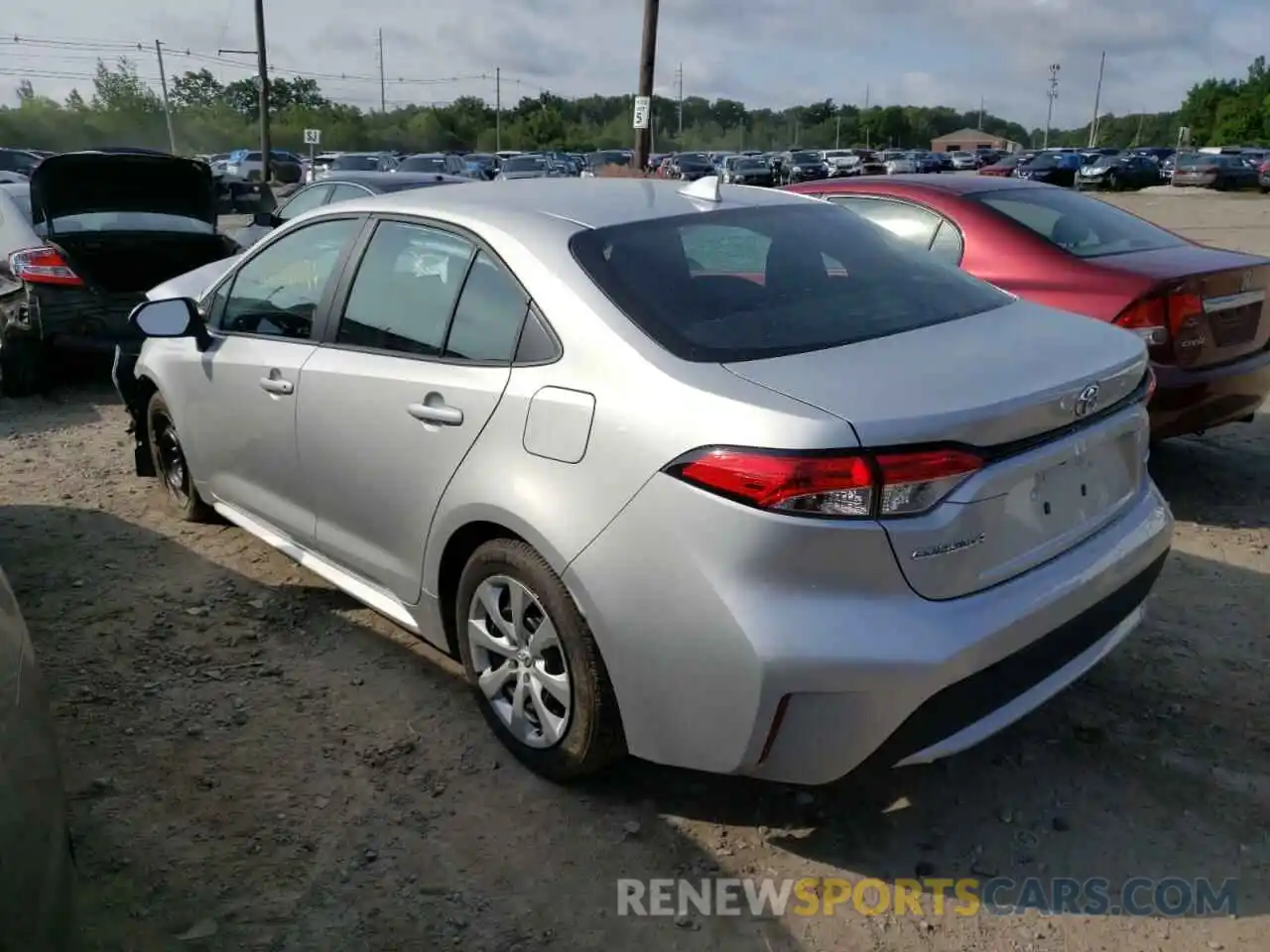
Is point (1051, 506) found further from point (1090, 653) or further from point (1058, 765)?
point (1058, 765)

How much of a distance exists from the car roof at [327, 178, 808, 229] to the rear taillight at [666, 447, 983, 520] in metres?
1.07

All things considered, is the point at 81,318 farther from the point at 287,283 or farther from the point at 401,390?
the point at 401,390

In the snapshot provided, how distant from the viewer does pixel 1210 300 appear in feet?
15.6

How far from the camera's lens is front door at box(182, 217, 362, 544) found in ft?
12.1

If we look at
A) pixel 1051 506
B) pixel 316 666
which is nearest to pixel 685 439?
pixel 1051 506

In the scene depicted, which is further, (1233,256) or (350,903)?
(1233,256)

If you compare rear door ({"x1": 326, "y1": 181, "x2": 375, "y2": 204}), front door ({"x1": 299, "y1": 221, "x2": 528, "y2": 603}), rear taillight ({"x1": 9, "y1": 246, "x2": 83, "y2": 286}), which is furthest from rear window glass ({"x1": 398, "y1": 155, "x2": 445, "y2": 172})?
front door ({"x1": 299, "y1": 221, "x2": 528, "y2": 603})

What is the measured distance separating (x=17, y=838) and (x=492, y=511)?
1355 mm

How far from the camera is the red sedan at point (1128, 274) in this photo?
4.69 m

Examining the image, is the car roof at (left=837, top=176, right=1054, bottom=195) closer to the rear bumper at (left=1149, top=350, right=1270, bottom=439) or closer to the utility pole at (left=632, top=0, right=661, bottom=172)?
the rear bumper at (left=1149, top=350, right=1270, bottom=439)

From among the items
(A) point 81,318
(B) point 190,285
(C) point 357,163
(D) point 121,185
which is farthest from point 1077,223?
(C) point 357,163

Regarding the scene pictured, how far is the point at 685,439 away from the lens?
235cm

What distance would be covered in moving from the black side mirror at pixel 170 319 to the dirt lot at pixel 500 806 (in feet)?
3.54

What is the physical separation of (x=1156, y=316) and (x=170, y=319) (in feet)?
13.6
